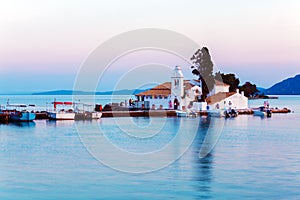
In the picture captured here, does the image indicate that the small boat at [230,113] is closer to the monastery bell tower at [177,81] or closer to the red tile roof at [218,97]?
the red tile roof at [218,97]

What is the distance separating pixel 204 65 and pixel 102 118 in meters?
22.2

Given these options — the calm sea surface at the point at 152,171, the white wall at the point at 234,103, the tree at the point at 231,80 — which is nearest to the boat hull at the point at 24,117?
the calm sea surface at the point at 152,171

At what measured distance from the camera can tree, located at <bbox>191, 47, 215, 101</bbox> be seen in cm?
7881

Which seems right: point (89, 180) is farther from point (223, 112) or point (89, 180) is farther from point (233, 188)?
point (223, 112)

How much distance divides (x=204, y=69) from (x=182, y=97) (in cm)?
1131

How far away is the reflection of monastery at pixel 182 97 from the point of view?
7200 cm

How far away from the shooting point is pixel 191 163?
26.9m

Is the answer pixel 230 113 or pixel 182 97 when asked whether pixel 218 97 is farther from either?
pixel 182 97

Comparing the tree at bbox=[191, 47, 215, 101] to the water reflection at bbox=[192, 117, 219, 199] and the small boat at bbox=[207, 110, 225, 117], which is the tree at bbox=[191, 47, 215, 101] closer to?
the small boat at bbox=[207, 110, 225, 117]

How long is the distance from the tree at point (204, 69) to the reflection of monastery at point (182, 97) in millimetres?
1860

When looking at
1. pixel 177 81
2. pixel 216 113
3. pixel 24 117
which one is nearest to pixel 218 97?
pixel 216 113

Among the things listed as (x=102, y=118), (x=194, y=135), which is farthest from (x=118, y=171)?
(x=102, y=118)

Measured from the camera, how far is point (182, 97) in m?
73.1

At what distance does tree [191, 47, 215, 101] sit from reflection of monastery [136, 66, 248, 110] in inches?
73.2
